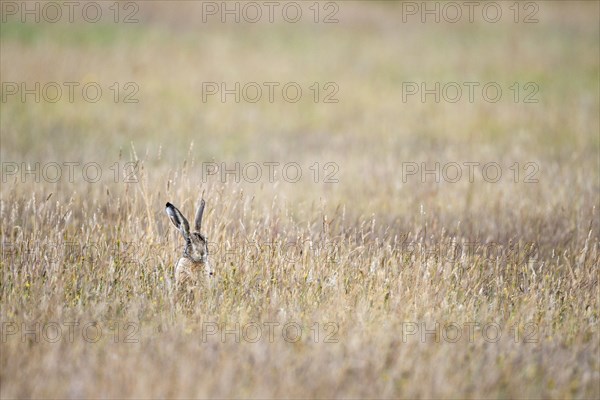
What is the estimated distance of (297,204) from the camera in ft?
23.7

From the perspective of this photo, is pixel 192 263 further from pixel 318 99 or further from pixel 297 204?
pixel 318 99

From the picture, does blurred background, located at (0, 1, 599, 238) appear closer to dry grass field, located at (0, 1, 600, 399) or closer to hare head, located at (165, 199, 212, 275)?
dry grass field, located at (0, 1, 600, 399)

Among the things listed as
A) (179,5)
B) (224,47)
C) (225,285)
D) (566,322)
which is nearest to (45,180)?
(225,285)

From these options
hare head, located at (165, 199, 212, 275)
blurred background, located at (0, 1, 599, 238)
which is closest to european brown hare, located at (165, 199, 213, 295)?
hare head, located at (165, 199, 212, 275)

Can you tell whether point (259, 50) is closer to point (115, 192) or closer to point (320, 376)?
point (115, 192)

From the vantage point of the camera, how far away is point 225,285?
463cm

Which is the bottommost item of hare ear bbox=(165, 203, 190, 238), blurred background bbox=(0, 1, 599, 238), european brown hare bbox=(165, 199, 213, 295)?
european brown hare bbox=(165, 199, 213, 295)

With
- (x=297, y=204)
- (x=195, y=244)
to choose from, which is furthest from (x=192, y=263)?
(x=297, y=204)

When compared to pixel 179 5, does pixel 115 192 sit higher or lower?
lower

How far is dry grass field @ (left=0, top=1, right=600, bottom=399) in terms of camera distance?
3.69m

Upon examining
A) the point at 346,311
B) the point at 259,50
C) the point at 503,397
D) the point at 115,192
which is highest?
the point at 259,50

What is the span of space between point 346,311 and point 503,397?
110 centimetres

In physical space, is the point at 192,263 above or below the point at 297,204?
below

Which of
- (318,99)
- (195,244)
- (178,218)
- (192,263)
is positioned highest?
(318,99)
